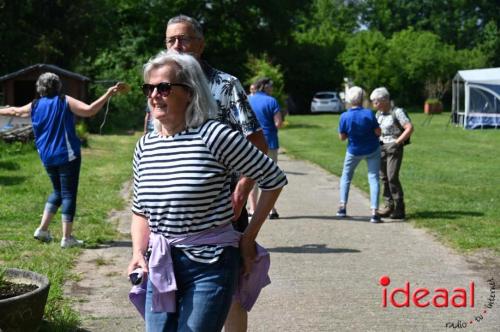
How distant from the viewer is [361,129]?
10180mm

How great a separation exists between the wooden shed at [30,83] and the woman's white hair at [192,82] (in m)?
24.4

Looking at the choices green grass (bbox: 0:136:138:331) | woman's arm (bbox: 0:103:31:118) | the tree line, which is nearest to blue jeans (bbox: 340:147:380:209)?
green grass (bbox: 0:136:138:331)

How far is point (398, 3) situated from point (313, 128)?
54.0 m

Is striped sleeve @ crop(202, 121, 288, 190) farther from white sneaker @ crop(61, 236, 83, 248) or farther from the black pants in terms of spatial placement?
the black pants

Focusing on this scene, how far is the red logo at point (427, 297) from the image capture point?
6.04m

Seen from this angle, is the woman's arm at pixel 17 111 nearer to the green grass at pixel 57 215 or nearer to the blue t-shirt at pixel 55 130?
the blue t-shirt at pixel 55 130

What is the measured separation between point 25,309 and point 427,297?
3.14 m

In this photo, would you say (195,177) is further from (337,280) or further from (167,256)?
(337,280)

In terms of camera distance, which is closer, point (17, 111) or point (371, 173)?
point (17, 111)

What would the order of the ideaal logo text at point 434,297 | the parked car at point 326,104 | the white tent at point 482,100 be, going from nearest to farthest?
the ideaal logo text at point 434,297 → the white tent at point 482,100 → the parked car at point 326,104

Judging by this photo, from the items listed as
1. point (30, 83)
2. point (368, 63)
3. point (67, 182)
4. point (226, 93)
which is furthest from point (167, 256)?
point (368, 63)

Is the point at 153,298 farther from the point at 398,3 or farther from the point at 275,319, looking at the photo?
the point at 398,3

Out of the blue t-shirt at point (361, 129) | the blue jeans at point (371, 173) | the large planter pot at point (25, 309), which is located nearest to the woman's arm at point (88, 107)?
the large planter pot at point (25, 309)

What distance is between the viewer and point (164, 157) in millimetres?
3328
